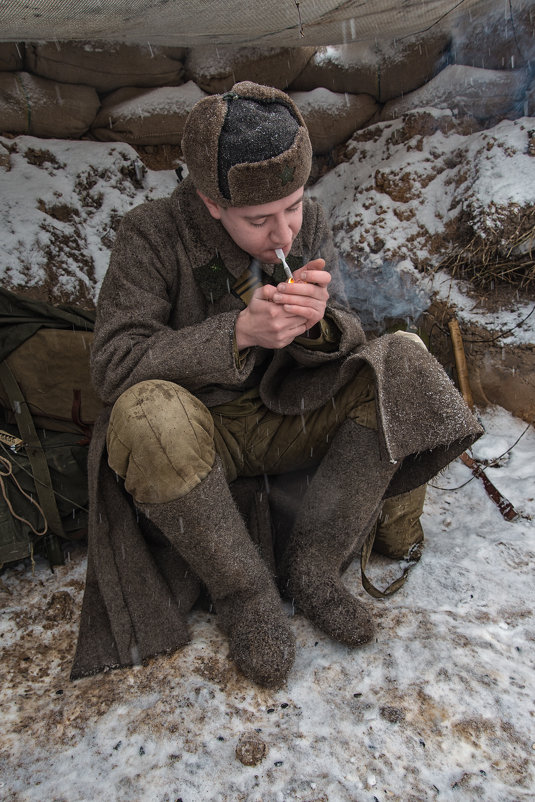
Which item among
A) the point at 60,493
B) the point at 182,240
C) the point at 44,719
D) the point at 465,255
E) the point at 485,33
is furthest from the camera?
the point at 485,33

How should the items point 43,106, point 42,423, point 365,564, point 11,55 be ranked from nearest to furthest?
point 365,564
point 42,423
point 11,55
point 43,106

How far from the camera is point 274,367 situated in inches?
70.7

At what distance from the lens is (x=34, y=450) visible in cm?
203

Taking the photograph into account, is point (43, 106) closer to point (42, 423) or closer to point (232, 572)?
point (42, 423)

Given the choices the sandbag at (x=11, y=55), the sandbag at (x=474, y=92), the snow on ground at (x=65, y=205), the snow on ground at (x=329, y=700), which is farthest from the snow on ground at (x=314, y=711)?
the sandbag at (x=11, y=55)

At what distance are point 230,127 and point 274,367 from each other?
0.73 metres

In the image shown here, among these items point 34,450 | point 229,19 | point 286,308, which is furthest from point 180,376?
point 229,19

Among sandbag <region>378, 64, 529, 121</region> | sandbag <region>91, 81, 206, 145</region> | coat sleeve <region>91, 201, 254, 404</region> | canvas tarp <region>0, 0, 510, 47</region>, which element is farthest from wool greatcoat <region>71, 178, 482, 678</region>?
sandbag <region>378, 64, 529, 121</region>

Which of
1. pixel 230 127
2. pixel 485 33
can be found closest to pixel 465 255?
pixel 485 33

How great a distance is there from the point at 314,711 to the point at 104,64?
3598 millimetres

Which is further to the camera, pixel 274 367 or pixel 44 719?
pixel 274 367

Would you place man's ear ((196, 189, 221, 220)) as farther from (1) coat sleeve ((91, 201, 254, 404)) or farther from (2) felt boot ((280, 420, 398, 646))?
(2) felt boot ((280, 420, 398, 646))

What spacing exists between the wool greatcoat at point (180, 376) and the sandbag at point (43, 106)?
6.56 feet

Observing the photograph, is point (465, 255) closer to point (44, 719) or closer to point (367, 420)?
point (367, 420)
